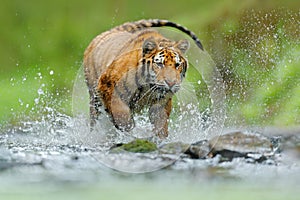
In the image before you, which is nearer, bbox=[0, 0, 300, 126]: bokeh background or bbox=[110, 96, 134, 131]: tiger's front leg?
bbox=[110, 96, 134, 131]: tiger's front leg

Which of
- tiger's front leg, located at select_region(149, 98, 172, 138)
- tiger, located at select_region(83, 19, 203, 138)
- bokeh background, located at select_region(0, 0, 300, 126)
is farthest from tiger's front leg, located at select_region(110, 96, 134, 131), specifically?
bokeh background, located at select_region(0, 0, 300, 126)

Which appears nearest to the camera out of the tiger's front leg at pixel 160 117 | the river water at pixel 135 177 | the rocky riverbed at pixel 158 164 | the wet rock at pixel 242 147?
the river water at pixel 135 177

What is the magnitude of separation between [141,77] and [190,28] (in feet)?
10.7

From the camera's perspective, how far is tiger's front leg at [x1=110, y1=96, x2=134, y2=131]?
5109 mm

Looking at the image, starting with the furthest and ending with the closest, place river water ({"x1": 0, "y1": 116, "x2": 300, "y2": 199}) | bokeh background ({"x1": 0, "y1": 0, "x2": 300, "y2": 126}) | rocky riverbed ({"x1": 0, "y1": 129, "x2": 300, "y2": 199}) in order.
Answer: bokeh background ({"x1": 0, "y1": 0, "x2": 300, "y2": 126})
rocky riverbed ({"x1": 0, "y1": 129, "x2": 300, "y2": 199})
river water ({"x1": 0, "y1": 116, "x2": 300, "y2": 199})

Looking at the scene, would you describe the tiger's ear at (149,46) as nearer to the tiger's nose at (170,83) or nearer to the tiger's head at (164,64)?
the tiger's head at (164,64)

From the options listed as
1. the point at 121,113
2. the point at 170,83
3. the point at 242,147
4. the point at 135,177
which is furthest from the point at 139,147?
the point at 242,147

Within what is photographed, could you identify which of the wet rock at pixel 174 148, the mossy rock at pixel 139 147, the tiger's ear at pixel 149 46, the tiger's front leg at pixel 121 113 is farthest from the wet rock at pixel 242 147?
the tiger's ear at pixel 149 46

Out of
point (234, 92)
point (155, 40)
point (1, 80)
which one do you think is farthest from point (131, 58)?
point (1, 80)

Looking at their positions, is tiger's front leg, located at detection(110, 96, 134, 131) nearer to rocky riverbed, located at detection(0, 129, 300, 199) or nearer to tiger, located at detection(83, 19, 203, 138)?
tiger, located at detection(83, 19, 203, 138)

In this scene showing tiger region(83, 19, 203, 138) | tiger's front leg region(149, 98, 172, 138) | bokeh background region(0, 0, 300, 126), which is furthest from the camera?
bokeh background region(0, 0, 300, 126)

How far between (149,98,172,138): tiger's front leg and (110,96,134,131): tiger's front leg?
168 millimetres

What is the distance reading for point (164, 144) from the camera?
16.4 ft

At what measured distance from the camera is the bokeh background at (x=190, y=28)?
24.4 ft
